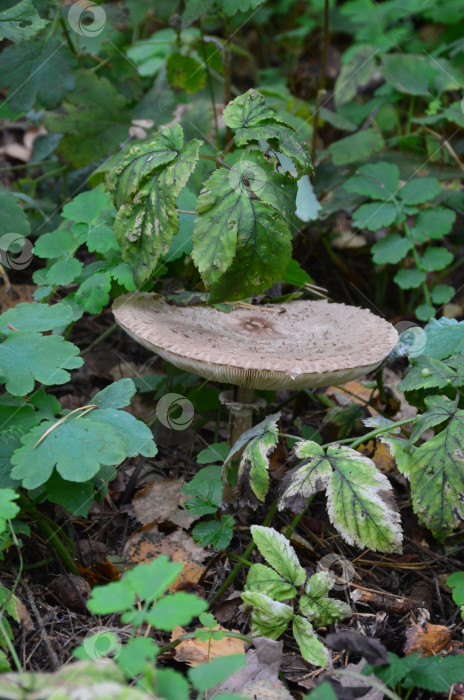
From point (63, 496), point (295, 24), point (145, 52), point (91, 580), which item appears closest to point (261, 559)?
point (91, 580)

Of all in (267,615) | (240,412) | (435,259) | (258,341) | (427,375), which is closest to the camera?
(267,615)

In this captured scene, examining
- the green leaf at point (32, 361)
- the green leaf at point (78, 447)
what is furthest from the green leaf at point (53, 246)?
the green leaf at point (78, 447)

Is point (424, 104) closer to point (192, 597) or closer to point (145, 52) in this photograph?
point (145, 52)

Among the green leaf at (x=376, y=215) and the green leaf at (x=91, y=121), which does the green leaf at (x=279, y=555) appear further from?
the green leaf at (x=91, y=121)

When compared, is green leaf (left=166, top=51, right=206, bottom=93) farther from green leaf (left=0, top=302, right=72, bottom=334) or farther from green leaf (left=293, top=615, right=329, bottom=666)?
green leaf (left=293, top=615, right=329, bottom=666)

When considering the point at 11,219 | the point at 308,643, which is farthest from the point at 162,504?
the point at 11,219

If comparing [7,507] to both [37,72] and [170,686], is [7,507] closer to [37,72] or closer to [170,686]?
[170,686]

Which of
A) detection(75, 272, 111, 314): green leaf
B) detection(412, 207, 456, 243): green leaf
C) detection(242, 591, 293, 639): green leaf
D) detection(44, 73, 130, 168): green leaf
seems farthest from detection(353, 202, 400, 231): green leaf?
detection(242, 591, 293, 639): green leaf
